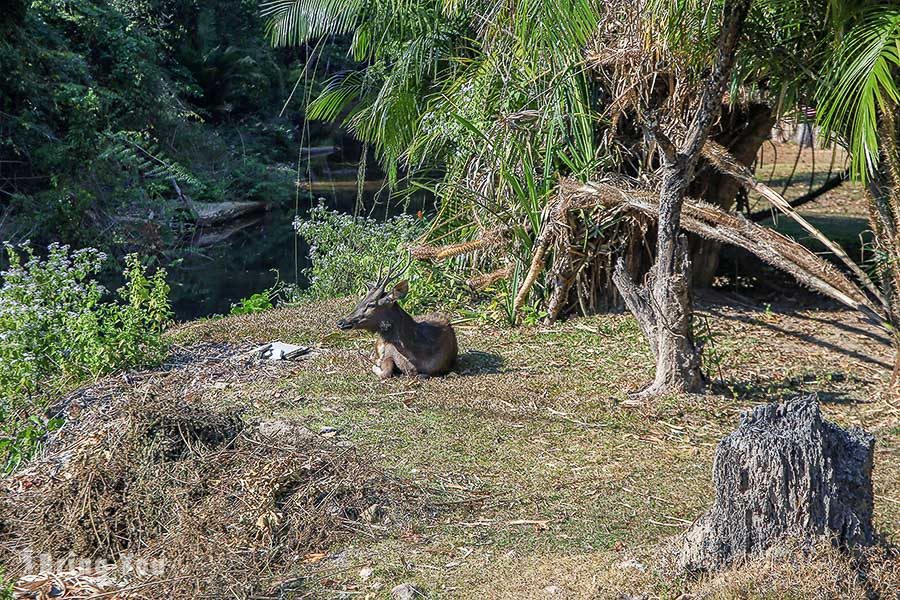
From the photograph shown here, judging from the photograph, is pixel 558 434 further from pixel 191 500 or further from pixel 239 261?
pixel 239 261

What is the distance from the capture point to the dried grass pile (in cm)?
425

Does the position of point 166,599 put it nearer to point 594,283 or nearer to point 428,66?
point 594,283

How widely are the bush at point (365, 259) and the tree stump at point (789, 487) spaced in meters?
5.71

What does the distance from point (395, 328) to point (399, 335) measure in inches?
2.3

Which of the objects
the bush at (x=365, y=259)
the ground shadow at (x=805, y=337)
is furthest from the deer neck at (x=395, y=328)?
the ground shadow at (x=805, y=337)

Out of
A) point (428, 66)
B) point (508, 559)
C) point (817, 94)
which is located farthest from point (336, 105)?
point (508, 559)

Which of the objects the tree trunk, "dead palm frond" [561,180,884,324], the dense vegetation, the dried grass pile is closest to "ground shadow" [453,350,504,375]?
"dead palm frond" [561,180,884,324]

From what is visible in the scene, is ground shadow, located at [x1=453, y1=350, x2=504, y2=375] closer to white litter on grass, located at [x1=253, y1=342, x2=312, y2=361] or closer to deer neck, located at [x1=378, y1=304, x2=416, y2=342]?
deer neck, located at [x1=378, y1=304, x2=416, y2=342]

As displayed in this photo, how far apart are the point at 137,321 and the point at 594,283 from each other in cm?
388

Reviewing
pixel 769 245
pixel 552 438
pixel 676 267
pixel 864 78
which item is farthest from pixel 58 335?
pixel 864 78

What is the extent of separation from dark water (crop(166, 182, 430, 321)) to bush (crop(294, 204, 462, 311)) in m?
0.92

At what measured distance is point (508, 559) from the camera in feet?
13.5

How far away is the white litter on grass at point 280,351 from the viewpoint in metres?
7.71

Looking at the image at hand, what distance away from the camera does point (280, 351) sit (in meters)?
7.77
